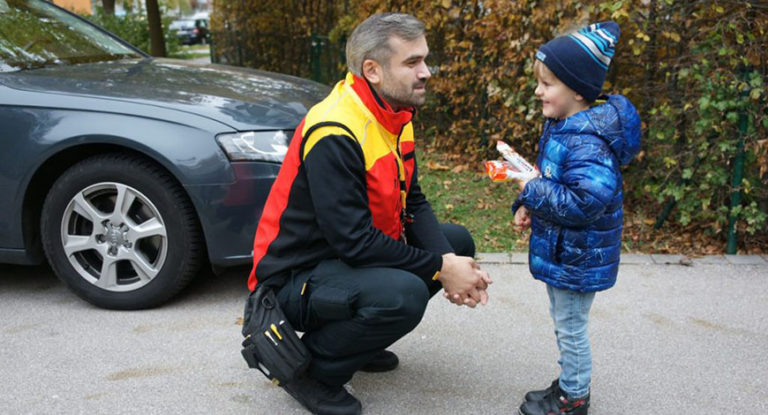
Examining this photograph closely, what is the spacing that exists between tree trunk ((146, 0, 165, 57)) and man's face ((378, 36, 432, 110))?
1002 centimetres

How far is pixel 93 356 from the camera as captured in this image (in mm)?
3227

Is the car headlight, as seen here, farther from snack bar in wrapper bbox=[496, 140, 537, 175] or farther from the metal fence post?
the metal fence post

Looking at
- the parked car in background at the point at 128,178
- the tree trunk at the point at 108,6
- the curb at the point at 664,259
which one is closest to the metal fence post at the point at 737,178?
the curb at the point at 664,259

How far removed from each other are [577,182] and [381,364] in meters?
1.25

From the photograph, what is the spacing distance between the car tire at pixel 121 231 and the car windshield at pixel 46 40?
2.85 ft

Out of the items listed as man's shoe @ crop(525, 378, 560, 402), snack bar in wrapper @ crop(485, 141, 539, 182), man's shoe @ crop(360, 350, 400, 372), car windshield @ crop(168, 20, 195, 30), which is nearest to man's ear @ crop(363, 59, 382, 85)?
snack bar in wrapper @ crop(485, 141, 539, 182)

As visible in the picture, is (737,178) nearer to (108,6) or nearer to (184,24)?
(108,6)

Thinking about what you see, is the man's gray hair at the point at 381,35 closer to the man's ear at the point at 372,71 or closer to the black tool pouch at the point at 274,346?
the man's ear at the point at 372,71

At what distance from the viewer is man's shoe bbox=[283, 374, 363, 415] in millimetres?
2738

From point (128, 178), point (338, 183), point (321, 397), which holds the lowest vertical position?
point (321, 397)

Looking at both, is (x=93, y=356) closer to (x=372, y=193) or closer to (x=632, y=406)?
(x=372, y=193)

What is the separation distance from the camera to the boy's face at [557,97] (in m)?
2.45

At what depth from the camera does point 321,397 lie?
2.75m

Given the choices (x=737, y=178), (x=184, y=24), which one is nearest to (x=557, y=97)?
(x=737, y=178)
